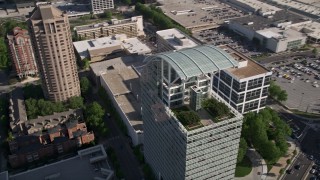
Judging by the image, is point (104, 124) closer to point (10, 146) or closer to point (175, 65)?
point (10, 146)

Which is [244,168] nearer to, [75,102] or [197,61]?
[197,61]

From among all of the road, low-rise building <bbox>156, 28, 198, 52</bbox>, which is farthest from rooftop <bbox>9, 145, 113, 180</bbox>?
low-rise building <bbox>156, 28, 198, 52</bbox>

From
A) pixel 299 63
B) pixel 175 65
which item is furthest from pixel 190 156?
pixel 299 63

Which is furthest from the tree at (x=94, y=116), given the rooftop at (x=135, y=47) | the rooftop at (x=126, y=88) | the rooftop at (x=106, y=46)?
the rooftop at (x=135, y=47)

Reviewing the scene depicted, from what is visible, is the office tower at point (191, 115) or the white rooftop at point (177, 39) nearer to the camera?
the office tower at point (191, 115)

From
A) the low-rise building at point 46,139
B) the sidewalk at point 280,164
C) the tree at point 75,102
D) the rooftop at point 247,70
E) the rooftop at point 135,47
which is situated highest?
the rooftop at point 247,70

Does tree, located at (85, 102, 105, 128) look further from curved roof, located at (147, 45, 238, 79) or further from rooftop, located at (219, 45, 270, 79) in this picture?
rooftop, located at (219, 45, 270, 79)

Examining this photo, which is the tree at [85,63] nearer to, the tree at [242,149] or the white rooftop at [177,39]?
the white rooftop at [177,39]
